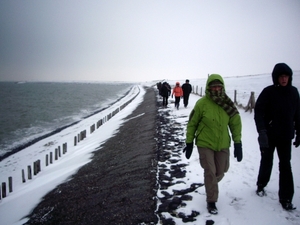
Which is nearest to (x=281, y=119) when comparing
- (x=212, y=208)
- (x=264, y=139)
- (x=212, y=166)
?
(x=264, y=139)

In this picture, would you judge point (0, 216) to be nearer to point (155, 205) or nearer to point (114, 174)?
point (114, 174)

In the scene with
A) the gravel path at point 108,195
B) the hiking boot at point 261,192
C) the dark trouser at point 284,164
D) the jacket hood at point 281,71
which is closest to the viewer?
the jacket hood at point 281,71

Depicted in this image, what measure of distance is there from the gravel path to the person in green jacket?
1.29m

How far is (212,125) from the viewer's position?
9.64 ft

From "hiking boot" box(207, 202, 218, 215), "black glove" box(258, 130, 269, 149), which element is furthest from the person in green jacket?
"black glove" box(258, 130, 269, 149)

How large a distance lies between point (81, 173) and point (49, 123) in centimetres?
1765

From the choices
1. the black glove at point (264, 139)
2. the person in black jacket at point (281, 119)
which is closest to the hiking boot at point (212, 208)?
the person in black jacket at point (281, 119)

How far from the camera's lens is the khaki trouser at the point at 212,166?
Answer: 2.95 meters

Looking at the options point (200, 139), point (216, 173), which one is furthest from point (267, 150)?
point (200, 139)

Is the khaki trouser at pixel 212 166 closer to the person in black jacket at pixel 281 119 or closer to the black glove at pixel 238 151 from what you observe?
the black glove at pixel 238 151

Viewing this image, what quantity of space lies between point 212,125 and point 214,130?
0.27 ft

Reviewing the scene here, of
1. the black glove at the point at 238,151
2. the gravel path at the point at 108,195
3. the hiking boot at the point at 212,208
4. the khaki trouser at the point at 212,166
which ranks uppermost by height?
the black glove at the point at 238,151

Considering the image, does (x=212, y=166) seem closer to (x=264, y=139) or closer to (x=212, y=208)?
(x=212, y=208)

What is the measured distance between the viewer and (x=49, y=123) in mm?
22203
